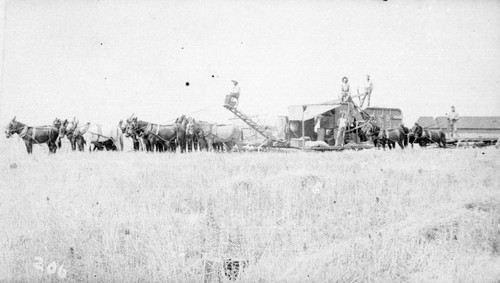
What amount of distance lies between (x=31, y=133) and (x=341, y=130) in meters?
14.1

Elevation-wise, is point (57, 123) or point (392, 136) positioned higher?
point (57, 123)

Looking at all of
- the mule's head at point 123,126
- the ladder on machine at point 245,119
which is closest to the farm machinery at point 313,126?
the ladder on machine at point 245,119

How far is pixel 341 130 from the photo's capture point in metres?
17.9

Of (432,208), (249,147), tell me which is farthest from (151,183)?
(249,147)

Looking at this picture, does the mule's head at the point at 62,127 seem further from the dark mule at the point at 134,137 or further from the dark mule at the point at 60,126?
the dark mule at the point at 134,137

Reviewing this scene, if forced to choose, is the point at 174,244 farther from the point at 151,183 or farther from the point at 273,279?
the point at 151,183

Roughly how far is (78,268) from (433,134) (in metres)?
21.3

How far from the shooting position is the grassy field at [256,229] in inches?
140

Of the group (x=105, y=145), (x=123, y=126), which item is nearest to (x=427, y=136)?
(x=123, y=126)

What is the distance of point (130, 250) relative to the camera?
3.90 meters

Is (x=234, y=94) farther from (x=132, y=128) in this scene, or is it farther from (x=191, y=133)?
(x=132, y=128)

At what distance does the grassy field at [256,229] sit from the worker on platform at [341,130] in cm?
1047

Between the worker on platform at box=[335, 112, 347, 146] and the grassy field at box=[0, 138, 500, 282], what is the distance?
34.4ft

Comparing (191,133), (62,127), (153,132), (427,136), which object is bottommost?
(427,136)
